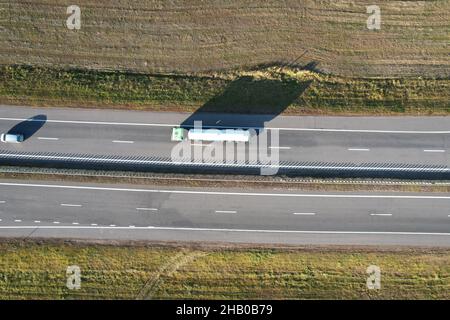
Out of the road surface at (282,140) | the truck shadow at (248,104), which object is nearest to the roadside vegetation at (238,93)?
the truck shadow at (248,104)

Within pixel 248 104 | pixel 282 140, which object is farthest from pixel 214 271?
pixel 248 104

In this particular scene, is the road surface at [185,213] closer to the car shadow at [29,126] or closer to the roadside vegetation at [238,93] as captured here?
the car shadow at [29,126]

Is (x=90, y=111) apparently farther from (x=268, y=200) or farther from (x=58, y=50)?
(x=268, y=200)

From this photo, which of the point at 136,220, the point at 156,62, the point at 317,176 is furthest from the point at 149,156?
the point at 317,176

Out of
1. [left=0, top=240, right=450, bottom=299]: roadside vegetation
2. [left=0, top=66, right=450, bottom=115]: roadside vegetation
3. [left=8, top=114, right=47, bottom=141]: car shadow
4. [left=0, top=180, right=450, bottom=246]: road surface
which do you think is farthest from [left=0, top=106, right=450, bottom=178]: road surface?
[left=0, top=240, right=450, bottom=299]: roadside vegetation

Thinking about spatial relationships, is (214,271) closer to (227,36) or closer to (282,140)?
(282,140)
